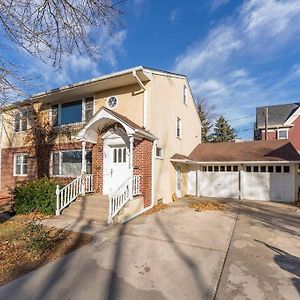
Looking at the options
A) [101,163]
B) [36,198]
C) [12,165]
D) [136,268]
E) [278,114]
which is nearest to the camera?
[136,268]

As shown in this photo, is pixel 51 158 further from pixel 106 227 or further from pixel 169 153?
Answer: pixel 106 227

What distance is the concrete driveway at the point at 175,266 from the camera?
13.0 ft

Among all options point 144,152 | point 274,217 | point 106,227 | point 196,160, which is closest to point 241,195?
point 196,160

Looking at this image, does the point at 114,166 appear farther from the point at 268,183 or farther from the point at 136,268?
the point at 268,183

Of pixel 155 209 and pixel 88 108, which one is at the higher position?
pixel 88 108

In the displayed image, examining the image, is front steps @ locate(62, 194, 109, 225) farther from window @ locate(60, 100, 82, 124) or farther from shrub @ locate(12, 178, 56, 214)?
window @ locate(60, 100, 82, 124)

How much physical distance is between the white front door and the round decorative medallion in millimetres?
1947

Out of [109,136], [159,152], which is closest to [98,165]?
[109,136]

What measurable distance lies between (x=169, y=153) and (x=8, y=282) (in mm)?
9757

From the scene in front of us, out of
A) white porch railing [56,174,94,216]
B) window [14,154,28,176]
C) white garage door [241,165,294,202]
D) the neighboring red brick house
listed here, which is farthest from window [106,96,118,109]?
the neighboring red brick house

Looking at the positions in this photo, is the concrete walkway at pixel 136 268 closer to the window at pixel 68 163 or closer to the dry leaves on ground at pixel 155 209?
the dry leaves on ground at pixel 155 209

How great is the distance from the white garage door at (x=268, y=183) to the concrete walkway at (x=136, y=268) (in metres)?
7.95

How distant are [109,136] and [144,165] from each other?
229cm

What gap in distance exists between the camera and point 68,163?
43.1 feet
